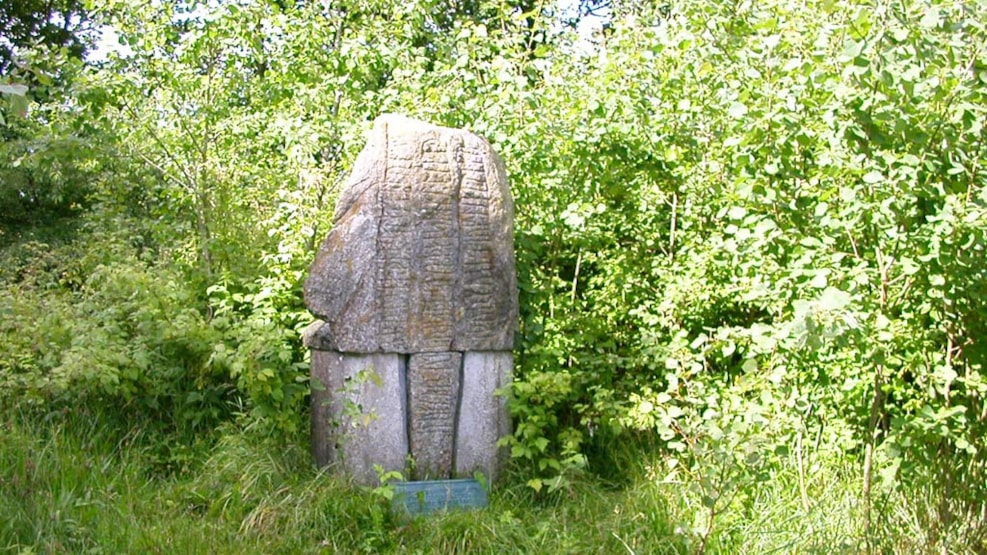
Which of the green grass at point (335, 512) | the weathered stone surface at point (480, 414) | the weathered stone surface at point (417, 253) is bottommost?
the green grass at point (335, 512)

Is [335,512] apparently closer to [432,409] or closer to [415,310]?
[432,409]

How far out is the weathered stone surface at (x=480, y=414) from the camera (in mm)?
4836

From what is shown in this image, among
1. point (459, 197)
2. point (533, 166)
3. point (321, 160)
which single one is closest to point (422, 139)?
point (459, 197)

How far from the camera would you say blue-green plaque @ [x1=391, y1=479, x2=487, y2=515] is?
460 cm

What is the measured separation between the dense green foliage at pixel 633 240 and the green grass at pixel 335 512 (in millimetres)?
38

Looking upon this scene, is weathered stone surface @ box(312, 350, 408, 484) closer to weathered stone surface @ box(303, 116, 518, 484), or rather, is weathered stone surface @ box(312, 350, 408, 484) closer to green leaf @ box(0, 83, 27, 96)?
weathered stone surface @ box(303, 116, 518, 484)

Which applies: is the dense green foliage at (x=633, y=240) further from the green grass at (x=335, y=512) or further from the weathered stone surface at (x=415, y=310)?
the weathered stone surface at (x=415, y=310)

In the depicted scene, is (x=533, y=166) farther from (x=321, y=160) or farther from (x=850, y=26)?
Result: (x=850, y=26)

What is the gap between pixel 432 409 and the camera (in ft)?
15.7

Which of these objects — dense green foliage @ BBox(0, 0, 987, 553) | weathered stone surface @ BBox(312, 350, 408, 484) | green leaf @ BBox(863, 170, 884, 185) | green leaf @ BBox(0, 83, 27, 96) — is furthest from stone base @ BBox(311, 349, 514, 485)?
green leaf @ BBox(0, 83, 27, 96)

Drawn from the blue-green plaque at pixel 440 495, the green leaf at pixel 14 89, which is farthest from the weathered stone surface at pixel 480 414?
the green leaf at pixel 14 89

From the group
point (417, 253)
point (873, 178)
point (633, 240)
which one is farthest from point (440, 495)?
point (873, 178)

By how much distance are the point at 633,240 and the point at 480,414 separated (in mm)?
1560

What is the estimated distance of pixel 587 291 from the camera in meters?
5.64
